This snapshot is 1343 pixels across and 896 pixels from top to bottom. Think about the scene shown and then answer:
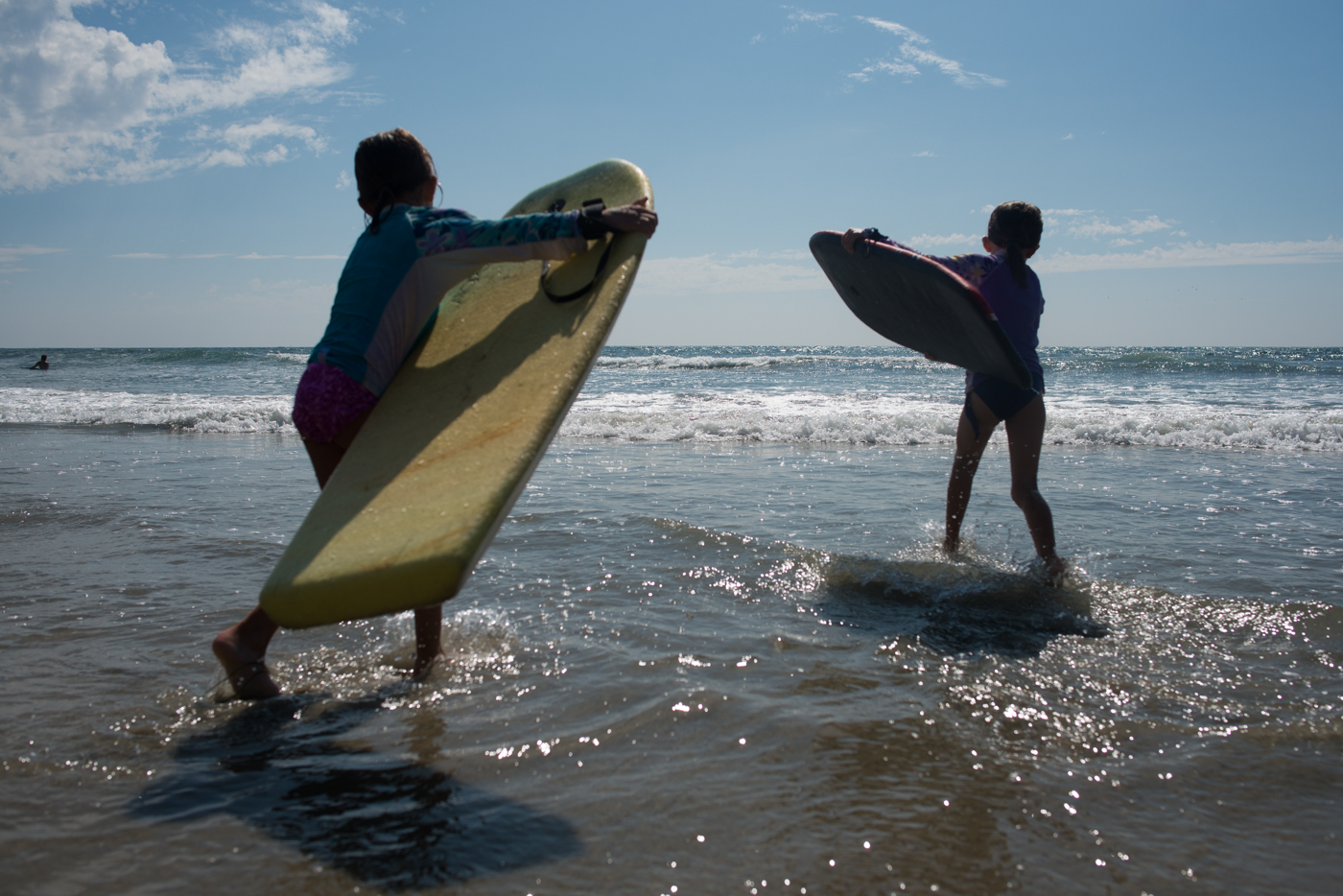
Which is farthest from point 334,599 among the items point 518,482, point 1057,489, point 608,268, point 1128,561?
point 1057,489

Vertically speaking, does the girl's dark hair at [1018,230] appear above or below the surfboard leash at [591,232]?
above

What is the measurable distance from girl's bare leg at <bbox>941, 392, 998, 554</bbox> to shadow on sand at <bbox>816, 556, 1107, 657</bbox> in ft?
0.70

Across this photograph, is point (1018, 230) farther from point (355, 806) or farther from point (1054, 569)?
point (355, 806)

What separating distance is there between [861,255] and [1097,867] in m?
2.92

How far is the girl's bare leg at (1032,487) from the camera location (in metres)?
3.62

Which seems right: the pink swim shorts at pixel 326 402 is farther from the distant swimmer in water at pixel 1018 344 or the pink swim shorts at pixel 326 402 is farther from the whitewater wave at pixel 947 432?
the whitewater wave at pixel 947 432

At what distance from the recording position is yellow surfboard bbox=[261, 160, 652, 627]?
1.78 m

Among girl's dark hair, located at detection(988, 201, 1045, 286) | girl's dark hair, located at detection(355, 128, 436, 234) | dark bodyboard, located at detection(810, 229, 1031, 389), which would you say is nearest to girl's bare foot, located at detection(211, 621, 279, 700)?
girl's dark hair, located at detection(355, 128, 436, 234)

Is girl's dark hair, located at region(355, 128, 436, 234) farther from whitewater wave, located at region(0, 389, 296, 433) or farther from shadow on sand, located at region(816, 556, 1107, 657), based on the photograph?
whitewater wave, located at region(0, 389, 296, 433)

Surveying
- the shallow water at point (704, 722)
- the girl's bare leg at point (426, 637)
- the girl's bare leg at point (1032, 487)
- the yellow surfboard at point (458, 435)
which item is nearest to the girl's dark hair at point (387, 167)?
the yellow surfboard at point (458, 435)

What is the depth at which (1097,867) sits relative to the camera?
5.23ft

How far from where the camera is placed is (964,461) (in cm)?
A: 387

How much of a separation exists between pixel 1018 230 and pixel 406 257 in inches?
107

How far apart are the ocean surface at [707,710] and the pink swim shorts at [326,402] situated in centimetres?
81
